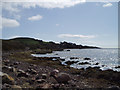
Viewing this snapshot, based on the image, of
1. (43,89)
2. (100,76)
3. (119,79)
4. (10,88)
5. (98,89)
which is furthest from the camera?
(100,76)

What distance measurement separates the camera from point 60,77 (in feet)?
48.1

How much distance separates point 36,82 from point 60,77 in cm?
→ 285

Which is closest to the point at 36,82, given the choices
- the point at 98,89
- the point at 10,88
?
the point at 10,88

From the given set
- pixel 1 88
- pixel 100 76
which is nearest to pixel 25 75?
pixel 1 88

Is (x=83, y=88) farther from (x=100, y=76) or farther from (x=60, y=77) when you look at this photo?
(x=100, y=76)

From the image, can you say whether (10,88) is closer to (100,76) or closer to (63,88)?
(63,88)

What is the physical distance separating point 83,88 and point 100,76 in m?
8.43

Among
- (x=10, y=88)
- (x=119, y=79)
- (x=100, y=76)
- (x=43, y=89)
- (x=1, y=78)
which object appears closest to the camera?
(x=10, y=88)

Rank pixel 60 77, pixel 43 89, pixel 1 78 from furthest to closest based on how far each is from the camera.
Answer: pixel 60 77 < pixel 1 78 < pixel 43 89

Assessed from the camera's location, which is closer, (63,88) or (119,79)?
(63,88)

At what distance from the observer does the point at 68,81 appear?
15023 millimetres

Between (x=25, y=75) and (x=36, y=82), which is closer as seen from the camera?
(x=36, y=82)

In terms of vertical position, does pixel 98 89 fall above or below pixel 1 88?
below

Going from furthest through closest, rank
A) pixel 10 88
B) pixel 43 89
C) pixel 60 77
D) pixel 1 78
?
pixel 60 77 → pixel 1 78 → pixel 43 89 → pixel 10 88
